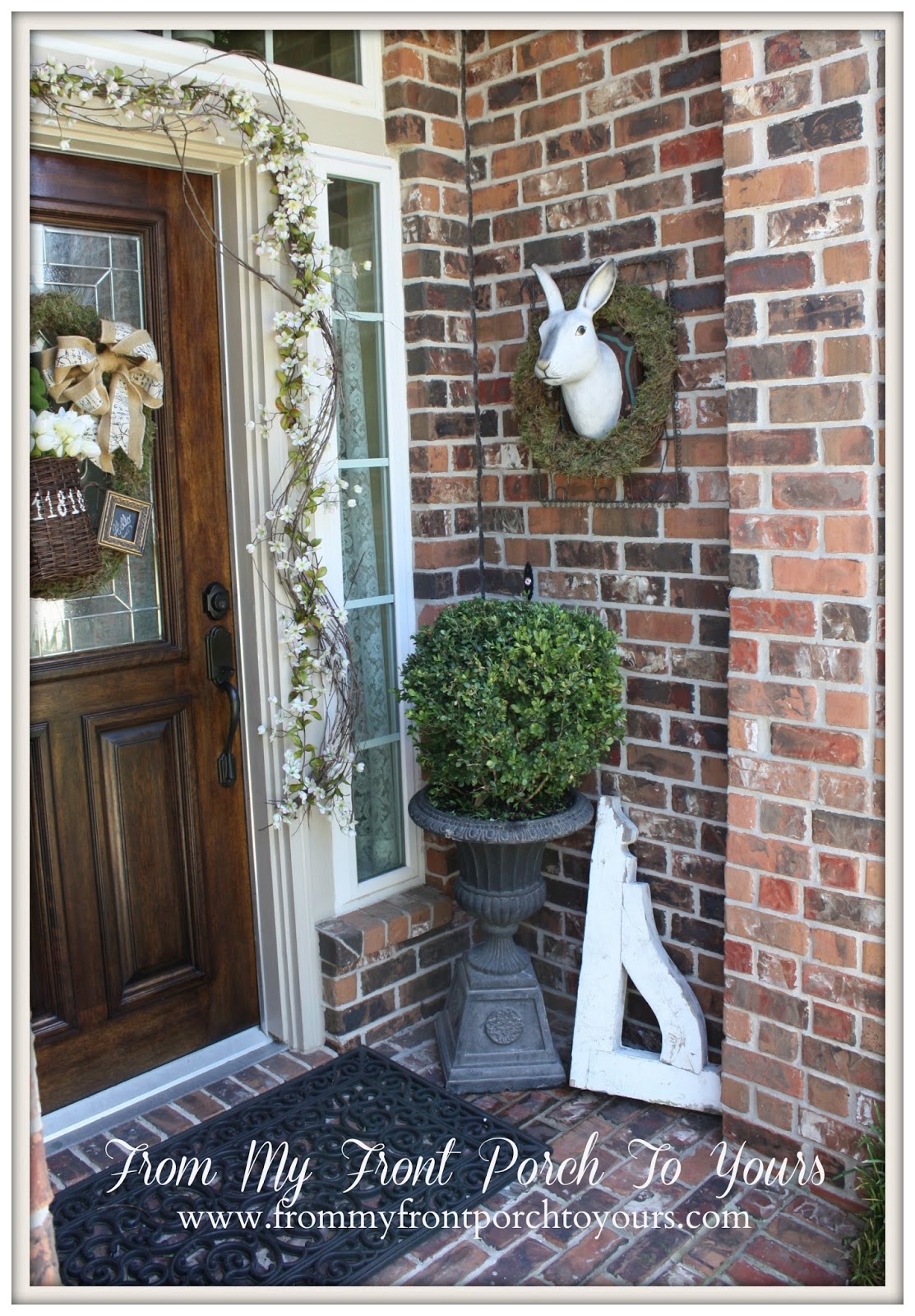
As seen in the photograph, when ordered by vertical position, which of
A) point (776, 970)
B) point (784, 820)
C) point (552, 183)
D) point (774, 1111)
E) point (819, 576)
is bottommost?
point (774, 1111)

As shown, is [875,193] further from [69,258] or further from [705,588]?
[69,258]

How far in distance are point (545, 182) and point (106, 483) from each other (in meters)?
1.41

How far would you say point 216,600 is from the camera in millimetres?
3096

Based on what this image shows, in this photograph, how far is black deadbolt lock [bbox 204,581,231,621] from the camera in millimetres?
3086

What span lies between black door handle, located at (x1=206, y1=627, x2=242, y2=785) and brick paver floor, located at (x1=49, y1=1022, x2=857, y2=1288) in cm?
83

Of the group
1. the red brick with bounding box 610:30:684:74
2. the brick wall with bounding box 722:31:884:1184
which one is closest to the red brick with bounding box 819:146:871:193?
the brick wall with bounding box 722:31:884:1184

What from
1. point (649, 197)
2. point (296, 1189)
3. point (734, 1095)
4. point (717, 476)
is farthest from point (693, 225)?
point (296, 1189)

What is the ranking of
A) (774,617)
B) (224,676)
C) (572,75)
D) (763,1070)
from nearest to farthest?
(774,617) < (763,1070) < (572,75) < (224,676)

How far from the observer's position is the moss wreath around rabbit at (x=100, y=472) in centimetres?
265

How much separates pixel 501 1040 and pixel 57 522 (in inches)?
66.9

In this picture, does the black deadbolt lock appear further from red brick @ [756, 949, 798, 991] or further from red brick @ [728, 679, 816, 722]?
red brick @ [756, 949, 798, 991]

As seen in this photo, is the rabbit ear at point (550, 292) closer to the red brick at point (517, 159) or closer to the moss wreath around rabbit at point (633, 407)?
the moss wreath around rabbit at point (633, 407)

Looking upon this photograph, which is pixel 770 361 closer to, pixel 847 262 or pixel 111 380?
pixel 847 262

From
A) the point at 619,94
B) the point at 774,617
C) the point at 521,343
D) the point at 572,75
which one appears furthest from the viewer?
the point at 521,343
